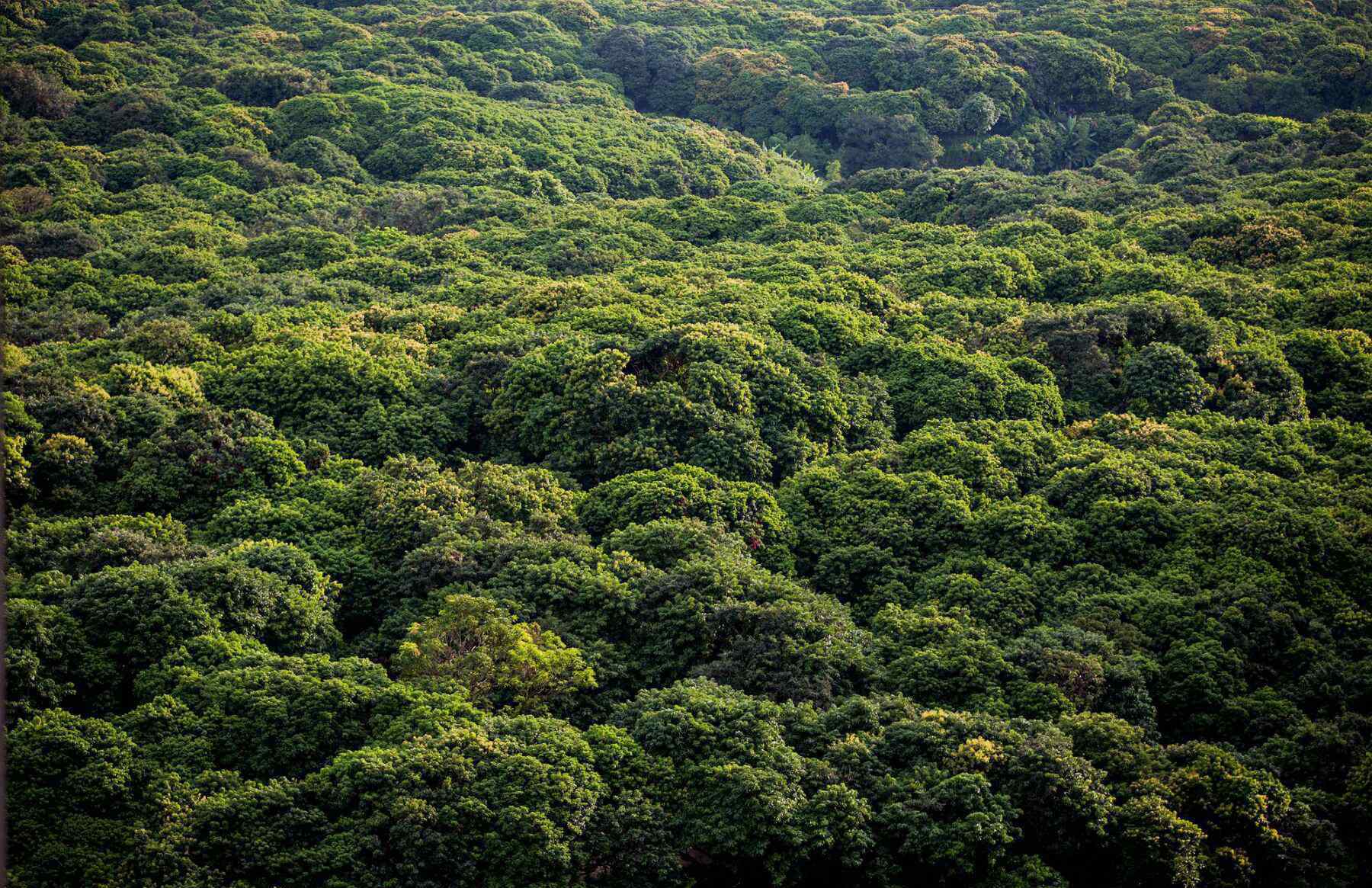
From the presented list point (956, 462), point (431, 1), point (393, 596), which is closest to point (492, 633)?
point (393, 596)

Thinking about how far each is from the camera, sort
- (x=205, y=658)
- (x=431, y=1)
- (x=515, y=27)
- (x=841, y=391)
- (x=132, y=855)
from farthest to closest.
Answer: (x=431, y=1), (x=515, y=27), (x=841, y=391), (x=205, y=658), (x=132, y=855)

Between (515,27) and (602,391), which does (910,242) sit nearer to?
(602,391)

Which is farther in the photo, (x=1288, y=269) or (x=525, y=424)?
(x=1288, y=269)

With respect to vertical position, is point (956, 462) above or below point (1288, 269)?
below

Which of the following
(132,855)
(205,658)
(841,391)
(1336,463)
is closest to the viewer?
(132,855)

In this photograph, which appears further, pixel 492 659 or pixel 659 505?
pixel 659 505

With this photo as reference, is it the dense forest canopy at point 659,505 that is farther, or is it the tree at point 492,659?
the tree at point 492,659

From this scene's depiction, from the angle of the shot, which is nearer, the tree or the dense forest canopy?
the dense forest canopy
